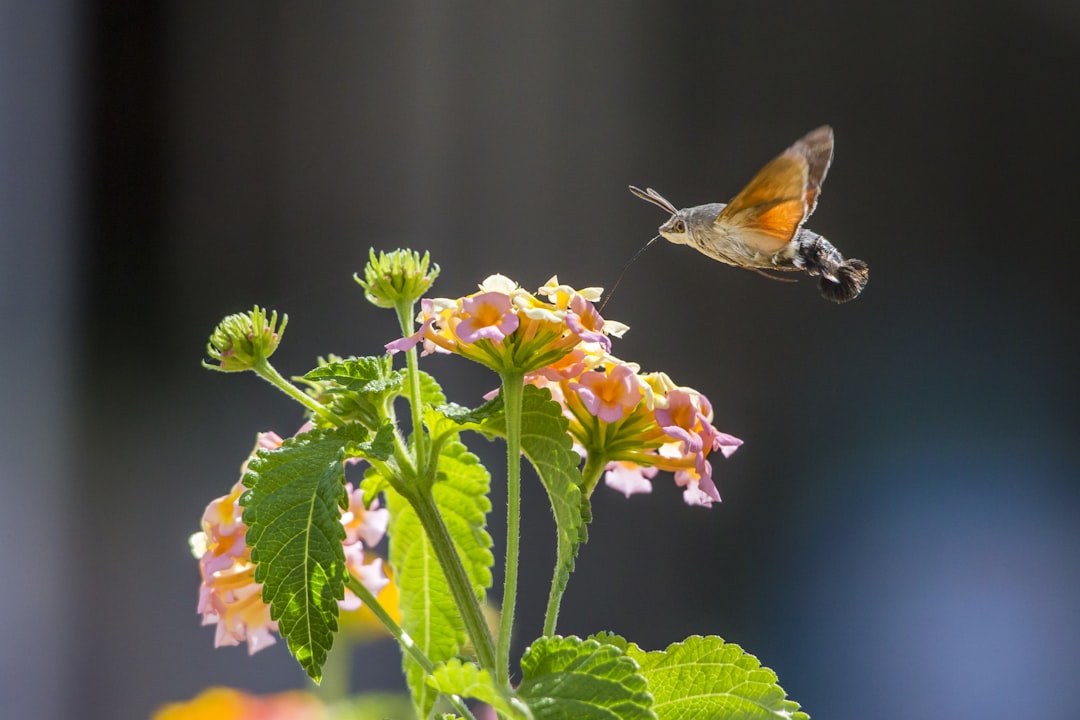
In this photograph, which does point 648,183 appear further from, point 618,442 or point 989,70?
point 618,442

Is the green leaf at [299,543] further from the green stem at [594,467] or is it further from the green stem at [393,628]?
the green stem at [594,467]

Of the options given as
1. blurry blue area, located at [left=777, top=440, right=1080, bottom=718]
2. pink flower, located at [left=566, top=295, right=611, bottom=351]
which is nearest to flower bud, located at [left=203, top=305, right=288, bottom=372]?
pink flower, located at [left=566, top=295, right=611, bottom=351]

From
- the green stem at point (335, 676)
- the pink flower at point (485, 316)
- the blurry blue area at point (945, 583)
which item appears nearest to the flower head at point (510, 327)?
the pink flower at point (485, 316)

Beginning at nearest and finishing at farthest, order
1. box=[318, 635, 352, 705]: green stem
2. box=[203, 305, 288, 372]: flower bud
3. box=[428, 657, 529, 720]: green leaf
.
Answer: box=[428, 657, 529, 720]: green leaf → box=[203, 305, 288, 372]: flower bud → box=[318, 635, 352, 705]: green stem

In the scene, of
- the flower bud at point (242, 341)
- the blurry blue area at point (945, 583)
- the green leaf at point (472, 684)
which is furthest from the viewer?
the blurry blue area at point (945, 583)

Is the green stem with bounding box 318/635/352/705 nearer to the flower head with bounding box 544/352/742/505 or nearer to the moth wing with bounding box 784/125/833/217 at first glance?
the flower head with bounding box 544/352/742/505

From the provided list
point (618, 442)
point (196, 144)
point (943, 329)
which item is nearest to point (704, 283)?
point (943, 329)

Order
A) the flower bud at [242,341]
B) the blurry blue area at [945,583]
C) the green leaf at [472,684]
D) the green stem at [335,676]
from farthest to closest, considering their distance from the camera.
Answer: the blurry blue area at [945,583], the green stem at [335,676], the flower bud at [242,341], the green leaf at [472,684]
